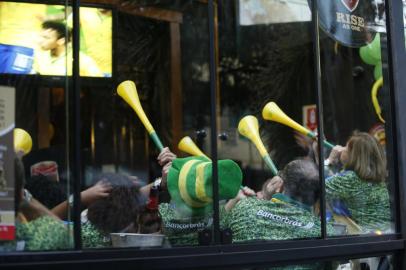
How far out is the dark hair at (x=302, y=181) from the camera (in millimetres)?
3635

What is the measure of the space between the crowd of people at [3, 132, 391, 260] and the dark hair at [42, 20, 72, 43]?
616 mm

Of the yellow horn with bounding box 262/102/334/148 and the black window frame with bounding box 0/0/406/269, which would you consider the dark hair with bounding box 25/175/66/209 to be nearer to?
the black window frame with bounding box 0/0/406/269

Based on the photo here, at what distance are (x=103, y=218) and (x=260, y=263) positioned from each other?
773mm

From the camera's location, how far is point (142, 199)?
3.16 m

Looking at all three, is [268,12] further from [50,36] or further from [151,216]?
[151,216]

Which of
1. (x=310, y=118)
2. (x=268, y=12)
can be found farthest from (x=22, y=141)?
(x=268, y=12)

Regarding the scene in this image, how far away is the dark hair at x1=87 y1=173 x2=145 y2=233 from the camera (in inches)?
118

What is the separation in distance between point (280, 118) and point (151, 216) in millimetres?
1550

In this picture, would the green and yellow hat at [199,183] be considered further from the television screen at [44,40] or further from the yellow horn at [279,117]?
the yellow horn at [279,117]

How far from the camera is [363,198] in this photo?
12.4 ft

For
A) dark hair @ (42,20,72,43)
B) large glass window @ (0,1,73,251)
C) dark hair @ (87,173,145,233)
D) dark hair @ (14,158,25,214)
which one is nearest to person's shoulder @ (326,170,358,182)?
dark hair @ (87,173,145,233)

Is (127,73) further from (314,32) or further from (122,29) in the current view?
(314,32)

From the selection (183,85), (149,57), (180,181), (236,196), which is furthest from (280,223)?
(183,85)

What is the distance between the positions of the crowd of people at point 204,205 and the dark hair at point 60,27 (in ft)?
2.02
